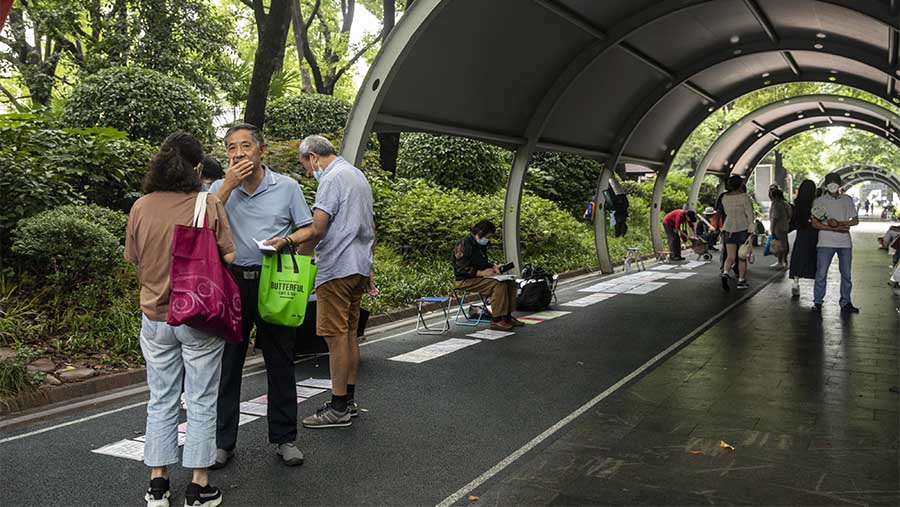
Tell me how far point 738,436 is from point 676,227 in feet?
52.6

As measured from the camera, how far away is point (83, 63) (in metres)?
17.2

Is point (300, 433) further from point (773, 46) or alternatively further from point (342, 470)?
point (773, 46)

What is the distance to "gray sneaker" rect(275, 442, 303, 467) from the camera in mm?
4812

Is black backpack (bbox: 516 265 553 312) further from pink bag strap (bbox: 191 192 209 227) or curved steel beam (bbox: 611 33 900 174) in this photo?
pink bag strap (bbox: 191 192 209 227)

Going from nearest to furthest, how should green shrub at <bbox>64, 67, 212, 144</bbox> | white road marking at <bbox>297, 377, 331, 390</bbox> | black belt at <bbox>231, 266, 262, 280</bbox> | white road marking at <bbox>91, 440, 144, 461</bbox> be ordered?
black belt at <bbox>231, 266, 262, 280</bbox> < white road marking at <bbox>91, 440, 144, 461</bbox> < white road marking at <bbox>297, 377, 331, 390</bbox> < green shrub at <bbox>64, 67, 212, 144</bbox>

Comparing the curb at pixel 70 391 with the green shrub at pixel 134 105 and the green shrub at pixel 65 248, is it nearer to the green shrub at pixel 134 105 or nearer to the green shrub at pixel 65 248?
the green shrub at pixel 65 248

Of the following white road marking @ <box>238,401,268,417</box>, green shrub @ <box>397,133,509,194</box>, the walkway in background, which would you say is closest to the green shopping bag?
the walkway in background

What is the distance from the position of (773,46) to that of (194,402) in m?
13.5

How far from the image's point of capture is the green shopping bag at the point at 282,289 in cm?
462

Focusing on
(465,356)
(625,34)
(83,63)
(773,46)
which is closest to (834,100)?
(773,46)

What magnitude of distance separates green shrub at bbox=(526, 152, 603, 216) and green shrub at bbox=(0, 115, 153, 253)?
14.3 metres

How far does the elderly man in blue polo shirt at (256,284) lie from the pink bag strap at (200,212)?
0.58 m

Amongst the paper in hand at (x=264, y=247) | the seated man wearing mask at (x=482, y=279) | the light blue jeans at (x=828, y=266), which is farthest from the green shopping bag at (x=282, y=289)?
the light blue jeans at (x=828, y=266)

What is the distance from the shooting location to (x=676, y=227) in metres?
20.7
